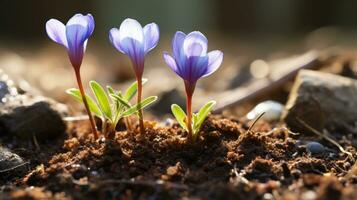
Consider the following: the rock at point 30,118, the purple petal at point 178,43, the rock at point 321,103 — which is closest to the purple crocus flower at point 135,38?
the purple petal at point 178,43

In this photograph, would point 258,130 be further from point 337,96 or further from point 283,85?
point 283,85

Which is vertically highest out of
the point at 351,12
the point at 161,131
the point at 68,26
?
the point at 68,26

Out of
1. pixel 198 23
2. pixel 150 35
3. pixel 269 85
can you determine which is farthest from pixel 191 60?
pixel 198 23

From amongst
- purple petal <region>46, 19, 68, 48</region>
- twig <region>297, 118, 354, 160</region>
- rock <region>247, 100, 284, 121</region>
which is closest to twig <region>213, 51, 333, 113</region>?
rock <region>247, 100, 284, 121</region>

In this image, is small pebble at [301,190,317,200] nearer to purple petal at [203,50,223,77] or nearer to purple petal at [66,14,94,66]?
purple petal at [203,50,223,77]

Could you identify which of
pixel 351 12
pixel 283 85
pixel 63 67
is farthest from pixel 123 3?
pixel 283 85

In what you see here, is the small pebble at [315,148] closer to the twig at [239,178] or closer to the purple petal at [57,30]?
the twig at [239,178]
